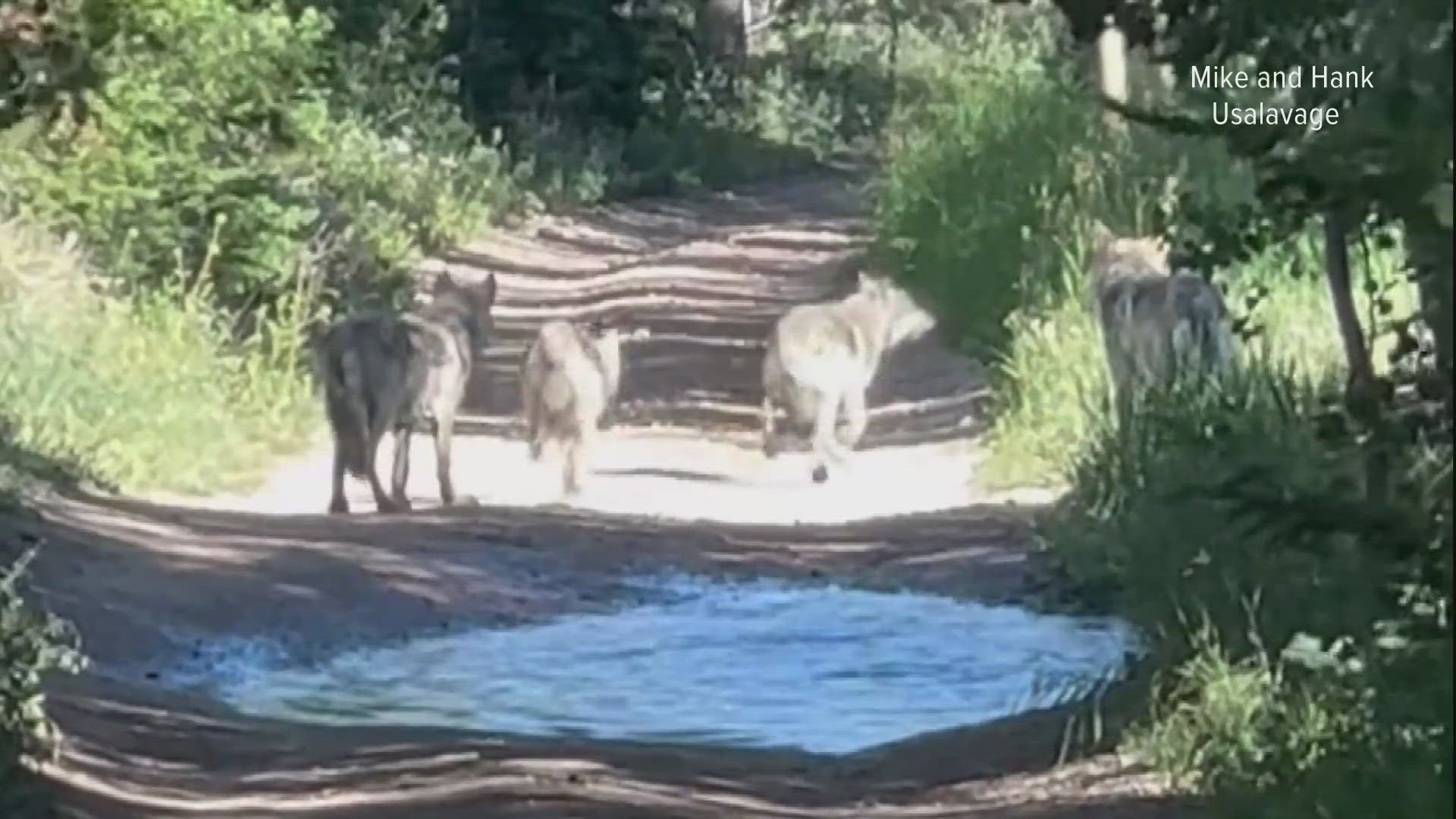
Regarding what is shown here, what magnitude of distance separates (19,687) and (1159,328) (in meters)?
6.00

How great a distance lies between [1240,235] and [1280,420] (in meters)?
3.67

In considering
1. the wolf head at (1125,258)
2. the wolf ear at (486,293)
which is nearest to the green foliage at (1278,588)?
the wolf head at (1125,258)

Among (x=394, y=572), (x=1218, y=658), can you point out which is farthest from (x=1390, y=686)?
(x=394, y=572)

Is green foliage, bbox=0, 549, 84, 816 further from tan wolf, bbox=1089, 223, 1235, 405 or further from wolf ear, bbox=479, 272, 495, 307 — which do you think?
wolf ear, bbox=479, 272, 495, 307

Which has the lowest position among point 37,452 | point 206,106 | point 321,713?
point 321,713

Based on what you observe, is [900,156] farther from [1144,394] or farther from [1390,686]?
[1390,686]

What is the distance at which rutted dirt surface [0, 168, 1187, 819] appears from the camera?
27.6ft

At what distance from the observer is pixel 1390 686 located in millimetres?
6281

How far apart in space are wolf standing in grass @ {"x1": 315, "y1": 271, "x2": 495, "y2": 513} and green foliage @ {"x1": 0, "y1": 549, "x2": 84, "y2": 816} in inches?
198

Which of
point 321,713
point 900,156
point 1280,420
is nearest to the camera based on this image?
point 321,713

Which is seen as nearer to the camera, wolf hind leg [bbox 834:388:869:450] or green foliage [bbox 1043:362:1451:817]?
green foliage [bbox 1043:362:1451:817]

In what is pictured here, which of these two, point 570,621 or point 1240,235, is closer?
point 1240,235

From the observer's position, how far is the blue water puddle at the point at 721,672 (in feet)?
31.0

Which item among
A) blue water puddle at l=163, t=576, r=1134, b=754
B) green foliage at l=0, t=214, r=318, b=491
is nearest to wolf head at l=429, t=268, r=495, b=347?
green foliage at l=0, t=214, r=318, b=491
